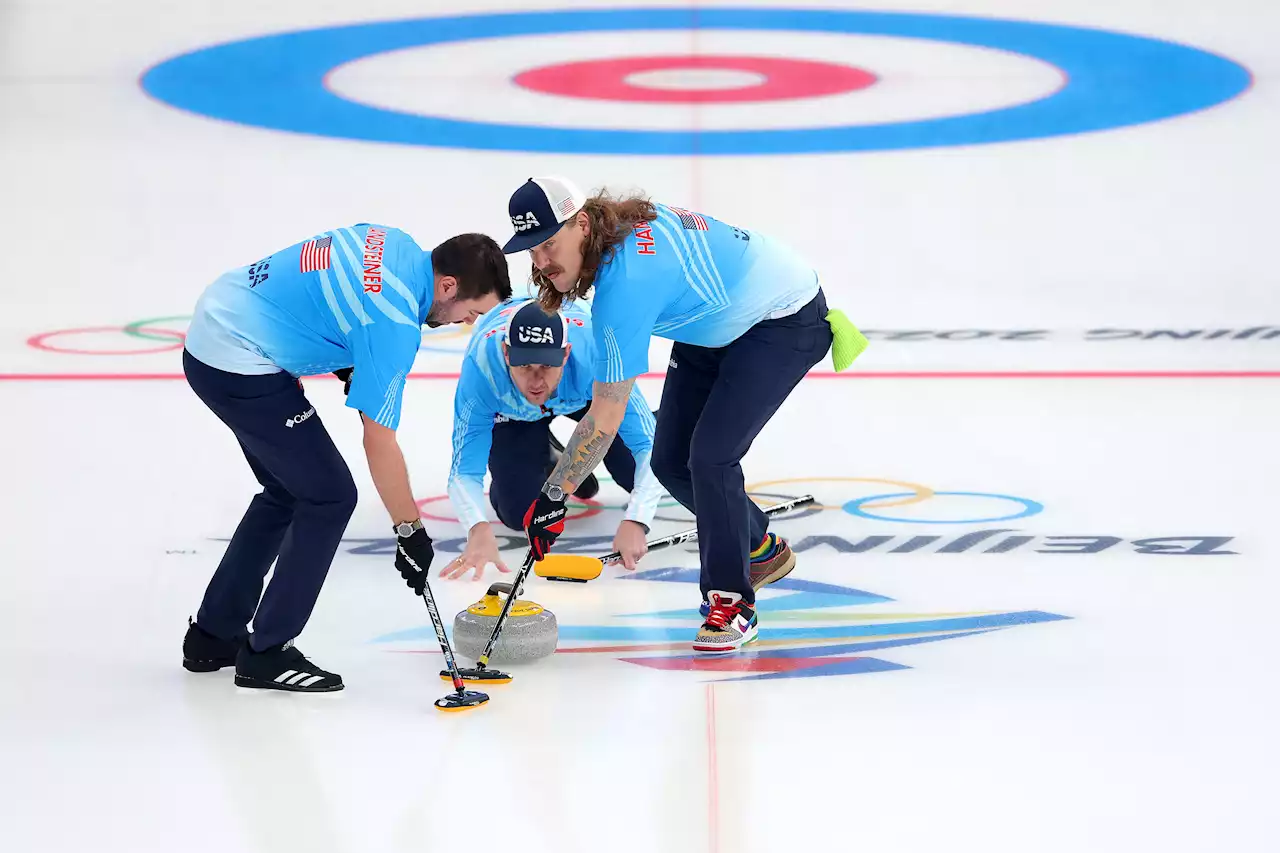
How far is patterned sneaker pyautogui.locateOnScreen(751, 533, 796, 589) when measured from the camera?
5.03 metres

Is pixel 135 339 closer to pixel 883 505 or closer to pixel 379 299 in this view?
pixel 883 505

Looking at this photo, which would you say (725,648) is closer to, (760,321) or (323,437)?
(760,321)

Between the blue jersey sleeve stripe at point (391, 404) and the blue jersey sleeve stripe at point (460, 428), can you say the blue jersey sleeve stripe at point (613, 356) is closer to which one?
the blue jersey sleeve stripe at point (391, 404)

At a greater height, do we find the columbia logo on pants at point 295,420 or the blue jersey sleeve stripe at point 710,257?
the blue jersey sleeve stripe at point 710,257

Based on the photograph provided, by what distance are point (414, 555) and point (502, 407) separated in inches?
65.6

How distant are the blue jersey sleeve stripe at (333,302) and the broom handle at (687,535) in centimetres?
111

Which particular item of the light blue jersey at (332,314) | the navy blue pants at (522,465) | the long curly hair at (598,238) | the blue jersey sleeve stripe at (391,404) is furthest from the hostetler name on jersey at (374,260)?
the navy blue pants at (522,465)

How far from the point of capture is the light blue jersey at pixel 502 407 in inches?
199

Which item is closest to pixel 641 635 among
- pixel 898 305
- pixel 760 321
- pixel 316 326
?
pixel 760 321

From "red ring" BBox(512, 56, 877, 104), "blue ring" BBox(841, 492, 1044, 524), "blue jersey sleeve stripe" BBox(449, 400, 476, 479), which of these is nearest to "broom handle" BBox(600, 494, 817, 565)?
"blue ring" BBox(841, 492, 1044, 524)

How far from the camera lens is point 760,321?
4.59 metres

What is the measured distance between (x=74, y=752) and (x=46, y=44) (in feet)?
40.9

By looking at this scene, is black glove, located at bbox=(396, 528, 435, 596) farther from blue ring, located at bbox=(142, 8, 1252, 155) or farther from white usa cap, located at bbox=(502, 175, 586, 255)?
blue ring, located at bbox=(142, 8, 1252, 155)

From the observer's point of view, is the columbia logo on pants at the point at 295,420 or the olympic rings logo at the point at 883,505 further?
the olympic rings logo at the point at 883,505
